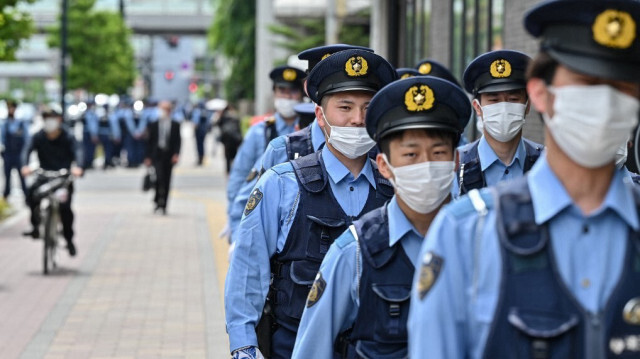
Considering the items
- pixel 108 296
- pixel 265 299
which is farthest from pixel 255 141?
pixel 265 299

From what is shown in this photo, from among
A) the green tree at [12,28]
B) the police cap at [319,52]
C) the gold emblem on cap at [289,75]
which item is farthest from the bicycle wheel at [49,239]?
the police cap at [319,52]

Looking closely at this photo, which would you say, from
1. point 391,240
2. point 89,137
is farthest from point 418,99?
point 89,137

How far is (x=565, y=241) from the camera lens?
2.95m

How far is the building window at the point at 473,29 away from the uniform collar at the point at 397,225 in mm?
10995

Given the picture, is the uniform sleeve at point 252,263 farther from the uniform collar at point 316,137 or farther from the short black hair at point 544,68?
the short black hair at point 544,68

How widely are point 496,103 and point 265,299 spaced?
171 cm

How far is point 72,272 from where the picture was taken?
1462 centimetres

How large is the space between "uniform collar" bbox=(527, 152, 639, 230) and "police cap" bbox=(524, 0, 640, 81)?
26 cm

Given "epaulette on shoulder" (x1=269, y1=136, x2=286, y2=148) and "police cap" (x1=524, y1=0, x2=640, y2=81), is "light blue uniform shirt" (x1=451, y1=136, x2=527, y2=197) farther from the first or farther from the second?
"police cap" (x1=524, y1=0, x2=640, y2=81)

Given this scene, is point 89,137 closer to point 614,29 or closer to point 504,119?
point 504,119

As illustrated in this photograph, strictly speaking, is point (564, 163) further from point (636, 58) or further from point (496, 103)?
point (496, 103)

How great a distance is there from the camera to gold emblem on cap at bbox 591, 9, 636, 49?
2.90 metres

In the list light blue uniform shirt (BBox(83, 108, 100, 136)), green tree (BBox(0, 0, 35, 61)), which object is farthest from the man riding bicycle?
light blue uniform shirt (BBox(83, 108, 100, 136))

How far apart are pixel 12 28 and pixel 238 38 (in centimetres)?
2496
